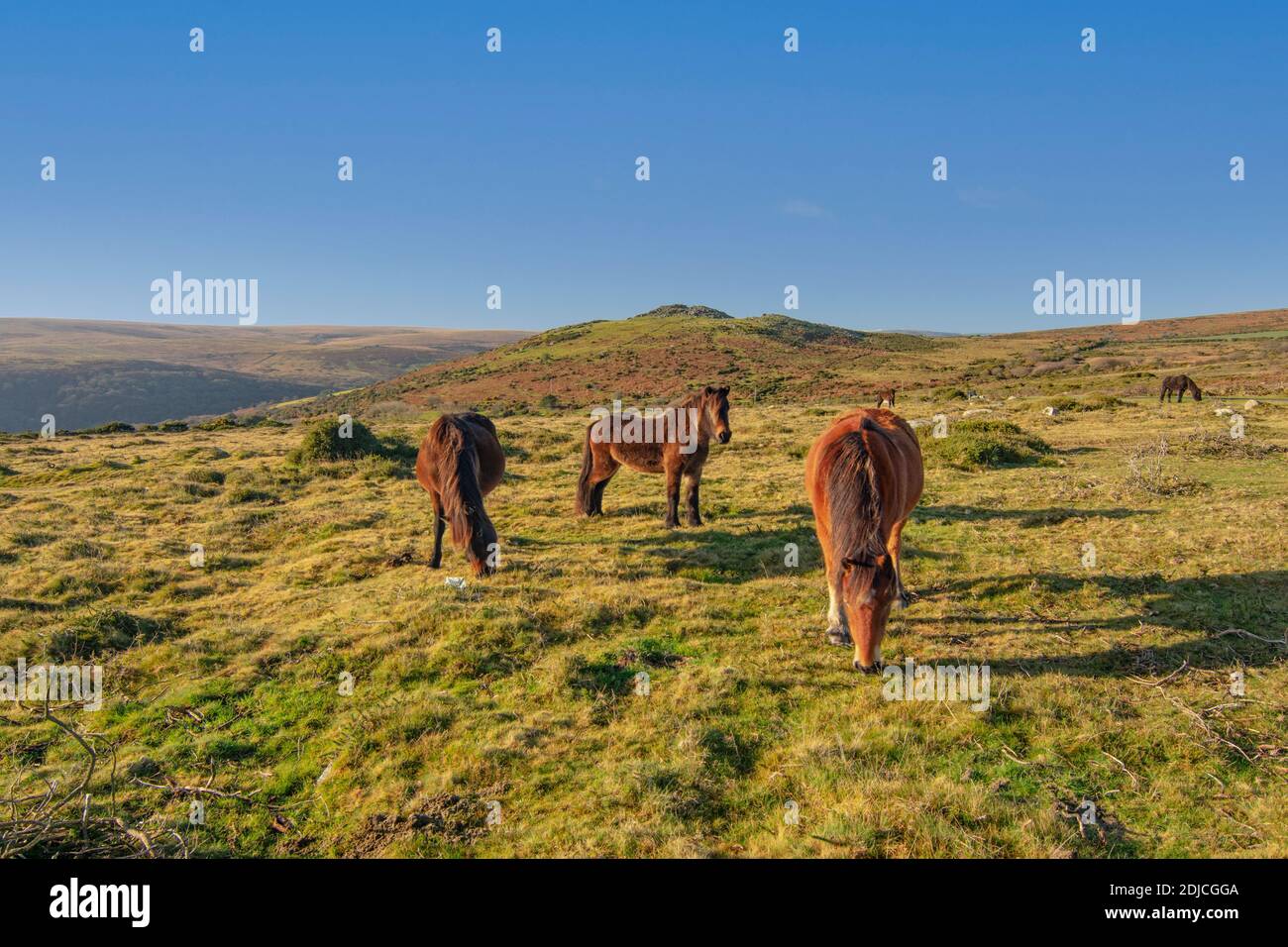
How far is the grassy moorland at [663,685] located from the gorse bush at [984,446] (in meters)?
3.16

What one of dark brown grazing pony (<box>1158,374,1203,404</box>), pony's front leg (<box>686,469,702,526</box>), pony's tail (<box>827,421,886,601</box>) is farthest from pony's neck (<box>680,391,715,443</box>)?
dark brown grazing pony (<box>1158,374,1203,404</box>)

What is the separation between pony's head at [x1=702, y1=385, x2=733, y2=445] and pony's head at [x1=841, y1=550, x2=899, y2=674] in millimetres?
5583

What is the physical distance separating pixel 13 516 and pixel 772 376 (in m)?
57.9

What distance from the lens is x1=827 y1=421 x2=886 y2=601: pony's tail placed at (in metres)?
5.00

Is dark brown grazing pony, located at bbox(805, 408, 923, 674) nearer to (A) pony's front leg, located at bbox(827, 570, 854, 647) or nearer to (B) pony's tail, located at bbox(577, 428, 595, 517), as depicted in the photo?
(A) pony's front leg, located at bbox(827, 570, 854, 647)

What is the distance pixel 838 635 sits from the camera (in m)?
5.86

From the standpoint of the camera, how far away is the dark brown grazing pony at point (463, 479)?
27.2 feet

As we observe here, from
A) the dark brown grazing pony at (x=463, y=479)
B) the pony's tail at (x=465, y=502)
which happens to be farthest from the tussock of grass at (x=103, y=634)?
the pony's tail at (x=465, y=502)

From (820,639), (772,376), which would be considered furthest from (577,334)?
(820,639)

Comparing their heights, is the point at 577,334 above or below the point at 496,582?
above

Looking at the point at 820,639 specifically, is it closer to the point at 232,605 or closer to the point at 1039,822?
the point at 1039,822

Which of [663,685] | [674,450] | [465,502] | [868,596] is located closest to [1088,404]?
[674,450]
